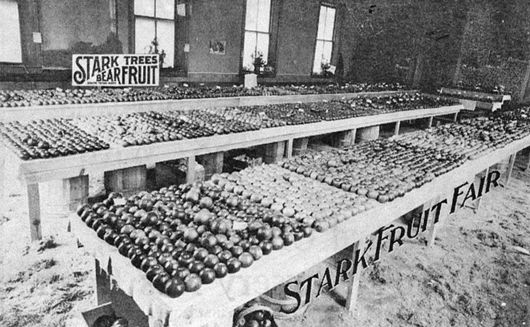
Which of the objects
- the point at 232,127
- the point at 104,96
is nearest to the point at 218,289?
the point at 232,127

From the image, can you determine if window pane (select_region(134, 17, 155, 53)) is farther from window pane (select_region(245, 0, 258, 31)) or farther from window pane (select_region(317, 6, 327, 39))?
Result: window pane (select_region(317, 6, 327, 39))

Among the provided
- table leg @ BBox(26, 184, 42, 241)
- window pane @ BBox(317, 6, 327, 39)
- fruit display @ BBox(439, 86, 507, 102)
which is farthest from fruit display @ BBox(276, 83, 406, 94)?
table leg @ BBox(26, 184, 42, 241)

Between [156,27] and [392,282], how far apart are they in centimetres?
730

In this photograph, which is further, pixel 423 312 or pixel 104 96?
pixel 104 96

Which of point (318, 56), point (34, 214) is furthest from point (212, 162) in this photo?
point (318, 56)

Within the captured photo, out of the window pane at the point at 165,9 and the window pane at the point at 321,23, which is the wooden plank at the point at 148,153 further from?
the window pane at the point at 321,23

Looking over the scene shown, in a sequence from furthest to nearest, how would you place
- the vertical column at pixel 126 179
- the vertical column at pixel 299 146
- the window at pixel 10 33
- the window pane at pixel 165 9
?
1. the window pane at pixel 165 9
2. the vertical column at pixel 299 146
3. the window at pixel 10 33
4. the vertical column at pixel 126 179

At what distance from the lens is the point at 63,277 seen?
12.6 feet

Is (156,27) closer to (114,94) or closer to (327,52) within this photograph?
(114,94)

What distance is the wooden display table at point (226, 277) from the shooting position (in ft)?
7.07

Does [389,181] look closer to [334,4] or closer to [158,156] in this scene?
[158,156]

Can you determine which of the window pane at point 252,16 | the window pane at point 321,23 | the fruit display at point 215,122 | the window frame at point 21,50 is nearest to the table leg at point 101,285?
the fruit display at point 215,122

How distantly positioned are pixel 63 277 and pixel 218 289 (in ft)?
7.48

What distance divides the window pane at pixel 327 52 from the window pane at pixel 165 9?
5992mm
